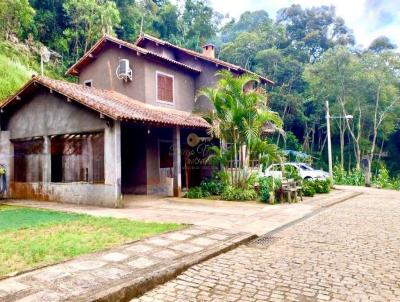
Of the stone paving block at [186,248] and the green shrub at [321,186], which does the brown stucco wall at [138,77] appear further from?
the stone paving block at [186,248]

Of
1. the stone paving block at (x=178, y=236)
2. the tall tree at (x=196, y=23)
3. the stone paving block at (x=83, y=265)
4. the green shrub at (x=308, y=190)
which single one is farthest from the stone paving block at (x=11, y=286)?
the tall tree at (x=196, y=23)

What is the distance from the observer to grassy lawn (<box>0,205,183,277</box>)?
506cm

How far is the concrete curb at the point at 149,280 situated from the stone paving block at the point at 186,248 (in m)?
0.15

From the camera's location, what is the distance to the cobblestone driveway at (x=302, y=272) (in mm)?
3986

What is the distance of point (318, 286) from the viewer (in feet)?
13.8

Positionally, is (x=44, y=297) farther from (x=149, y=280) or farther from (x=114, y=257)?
(x=114, y=257)

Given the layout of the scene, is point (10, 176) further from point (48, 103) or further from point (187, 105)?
point (187, 105)

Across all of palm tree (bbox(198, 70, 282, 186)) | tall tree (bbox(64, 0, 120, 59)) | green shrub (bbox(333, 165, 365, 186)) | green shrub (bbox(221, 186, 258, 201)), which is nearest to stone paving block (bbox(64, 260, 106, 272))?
green shrub (bbox(221, 186, 258, 201))

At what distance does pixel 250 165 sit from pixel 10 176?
1016cm

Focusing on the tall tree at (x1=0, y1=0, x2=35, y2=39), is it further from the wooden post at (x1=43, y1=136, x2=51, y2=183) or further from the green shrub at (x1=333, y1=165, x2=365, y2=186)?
the green shrub at (x1=333, y1=165, x2=365, y2=186)

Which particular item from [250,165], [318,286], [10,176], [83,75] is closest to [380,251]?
[318,286]

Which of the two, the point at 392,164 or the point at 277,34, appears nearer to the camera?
the point at 392,164

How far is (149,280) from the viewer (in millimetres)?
4230

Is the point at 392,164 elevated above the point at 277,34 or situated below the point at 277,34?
below
